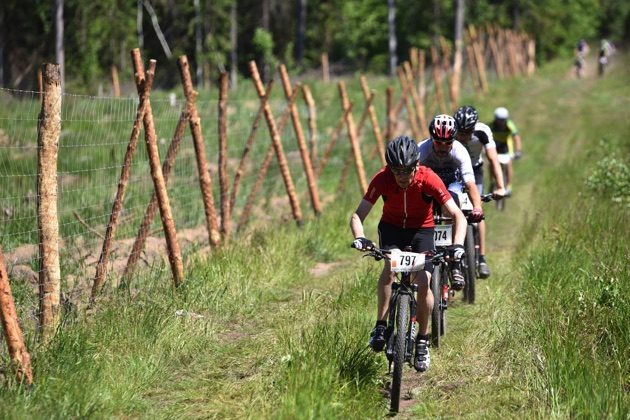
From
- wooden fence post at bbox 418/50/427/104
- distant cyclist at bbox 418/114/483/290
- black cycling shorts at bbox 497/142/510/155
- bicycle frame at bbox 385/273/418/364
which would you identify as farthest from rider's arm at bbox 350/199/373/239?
wooden fence post at bbox 418/50/427/104

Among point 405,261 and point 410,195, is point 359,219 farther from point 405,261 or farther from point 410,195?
point 405,261

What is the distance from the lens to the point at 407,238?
6.66 m

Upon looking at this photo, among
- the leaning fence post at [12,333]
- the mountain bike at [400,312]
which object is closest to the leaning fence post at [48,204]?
the leaning fence post at [12,333]

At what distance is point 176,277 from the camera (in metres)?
8.45

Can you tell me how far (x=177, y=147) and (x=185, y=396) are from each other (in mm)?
3444

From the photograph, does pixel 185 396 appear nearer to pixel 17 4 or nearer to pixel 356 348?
pixel 356 348

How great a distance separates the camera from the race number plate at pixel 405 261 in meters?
6.02

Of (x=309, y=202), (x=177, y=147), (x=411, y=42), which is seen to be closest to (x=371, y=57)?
(x=411, y=42)

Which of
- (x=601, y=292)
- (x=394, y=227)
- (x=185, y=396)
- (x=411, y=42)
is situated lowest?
(x=185, y=396)

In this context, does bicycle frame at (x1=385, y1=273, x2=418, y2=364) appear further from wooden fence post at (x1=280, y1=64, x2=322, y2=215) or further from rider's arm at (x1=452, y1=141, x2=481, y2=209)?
wooden fence post at (x1=280, y1=64, x2=322, y2=215)

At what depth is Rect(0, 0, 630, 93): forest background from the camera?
40250 mm

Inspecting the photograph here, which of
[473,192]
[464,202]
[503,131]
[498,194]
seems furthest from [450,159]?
[503,131]

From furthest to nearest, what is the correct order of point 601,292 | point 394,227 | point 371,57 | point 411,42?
point 371,57
point 411,42
point 601,292
point 394,227

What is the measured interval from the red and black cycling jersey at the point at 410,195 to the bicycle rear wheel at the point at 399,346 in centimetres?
70
